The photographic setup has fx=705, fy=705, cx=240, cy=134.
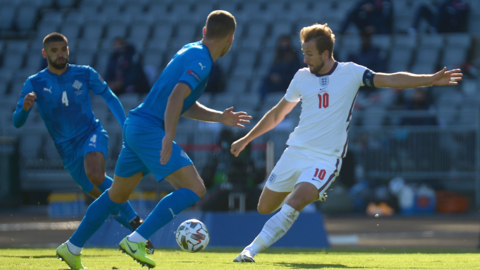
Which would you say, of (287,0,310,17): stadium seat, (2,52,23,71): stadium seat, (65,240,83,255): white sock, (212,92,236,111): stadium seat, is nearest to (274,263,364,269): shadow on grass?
(65,240,83,255): white sock

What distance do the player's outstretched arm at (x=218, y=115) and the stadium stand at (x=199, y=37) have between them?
913cm

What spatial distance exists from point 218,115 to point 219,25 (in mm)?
858

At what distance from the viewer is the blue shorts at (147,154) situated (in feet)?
18.0

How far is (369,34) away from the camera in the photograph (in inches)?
650

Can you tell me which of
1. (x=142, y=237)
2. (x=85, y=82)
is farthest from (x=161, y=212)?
(x=85, y=82)

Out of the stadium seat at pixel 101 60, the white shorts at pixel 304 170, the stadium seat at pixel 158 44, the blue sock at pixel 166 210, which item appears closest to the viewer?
the blue sock at pixel 166 210

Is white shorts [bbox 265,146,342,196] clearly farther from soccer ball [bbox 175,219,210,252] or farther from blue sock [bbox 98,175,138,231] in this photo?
blue sock [bbox 98,175,138,231]

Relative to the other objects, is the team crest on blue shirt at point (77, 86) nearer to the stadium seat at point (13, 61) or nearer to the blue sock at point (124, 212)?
the blue sock at point (124, 212)

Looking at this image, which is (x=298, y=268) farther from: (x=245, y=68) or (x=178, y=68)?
(x=245, y=68)

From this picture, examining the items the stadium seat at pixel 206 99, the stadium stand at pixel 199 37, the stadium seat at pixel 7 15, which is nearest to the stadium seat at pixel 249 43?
the stadium stand at pixel 199 37

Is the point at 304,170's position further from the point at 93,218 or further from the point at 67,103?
the point at 67,103

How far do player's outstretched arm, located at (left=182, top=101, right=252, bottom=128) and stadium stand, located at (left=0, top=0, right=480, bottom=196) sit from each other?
9.13 meters

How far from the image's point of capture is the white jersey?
21.3ft

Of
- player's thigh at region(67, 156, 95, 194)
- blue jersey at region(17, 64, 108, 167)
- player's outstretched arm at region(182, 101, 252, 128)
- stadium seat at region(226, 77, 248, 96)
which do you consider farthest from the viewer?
stadium seat at region(226, 77, 248, 96)
